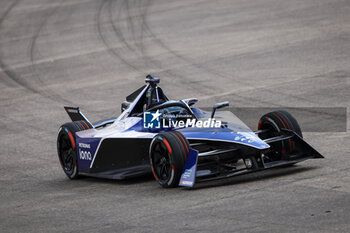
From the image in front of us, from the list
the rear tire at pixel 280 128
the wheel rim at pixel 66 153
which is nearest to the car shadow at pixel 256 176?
the rear tire at pixel 280 128

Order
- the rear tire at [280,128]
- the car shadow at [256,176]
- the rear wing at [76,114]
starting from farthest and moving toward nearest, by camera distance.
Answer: the rear wing at [76,114] < the rear tire at [280,128] < the car shadow at [256,176]

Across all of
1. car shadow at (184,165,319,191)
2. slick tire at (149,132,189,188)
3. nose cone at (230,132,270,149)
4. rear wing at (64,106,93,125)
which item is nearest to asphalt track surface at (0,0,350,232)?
car shadow at (184,165,319,191)

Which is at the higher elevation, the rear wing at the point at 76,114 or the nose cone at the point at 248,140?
the rear wing at the point at 76,114

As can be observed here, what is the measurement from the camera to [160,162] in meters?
10.6

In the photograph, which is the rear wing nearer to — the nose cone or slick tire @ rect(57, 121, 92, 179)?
slick tire @ rect(57, 121, 92, 179)

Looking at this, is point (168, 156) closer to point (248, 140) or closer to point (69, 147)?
point (248, 140)

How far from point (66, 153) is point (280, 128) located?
387 centimetres

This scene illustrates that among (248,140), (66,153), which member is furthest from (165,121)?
(66,153)

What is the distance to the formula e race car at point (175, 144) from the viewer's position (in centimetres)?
A: 1027

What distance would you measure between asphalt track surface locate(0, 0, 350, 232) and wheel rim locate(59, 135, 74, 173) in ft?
1.09

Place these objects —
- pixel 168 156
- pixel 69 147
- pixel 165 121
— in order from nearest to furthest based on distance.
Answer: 1. pixel 168 156
2. pixel 165 121
3. pixel 69 147

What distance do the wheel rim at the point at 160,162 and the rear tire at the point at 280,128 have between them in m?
1.84

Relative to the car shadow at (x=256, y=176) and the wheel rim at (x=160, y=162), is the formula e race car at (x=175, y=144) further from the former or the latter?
the car shadow at (x=256, y=176)

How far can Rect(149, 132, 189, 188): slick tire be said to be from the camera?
10102mm
